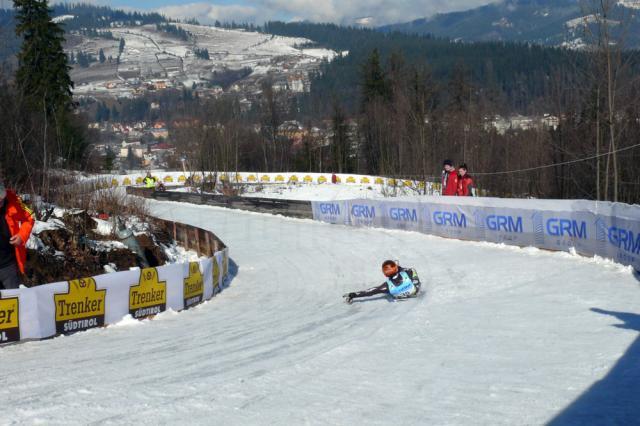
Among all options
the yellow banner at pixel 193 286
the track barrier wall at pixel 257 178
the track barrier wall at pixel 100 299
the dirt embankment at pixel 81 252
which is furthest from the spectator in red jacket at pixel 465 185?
the track barrier wall at pixel 257 178

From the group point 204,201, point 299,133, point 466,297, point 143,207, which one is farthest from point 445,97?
point 466,297

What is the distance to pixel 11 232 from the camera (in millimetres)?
9188

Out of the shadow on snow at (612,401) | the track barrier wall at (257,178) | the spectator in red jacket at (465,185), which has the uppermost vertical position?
the spectator in red jacket at (465,185)

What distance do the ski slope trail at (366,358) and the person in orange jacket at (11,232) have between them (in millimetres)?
1014

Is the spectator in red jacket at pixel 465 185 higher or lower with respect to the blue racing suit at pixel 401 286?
higher

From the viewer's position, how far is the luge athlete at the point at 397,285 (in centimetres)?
1245

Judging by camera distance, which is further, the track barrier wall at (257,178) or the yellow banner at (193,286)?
the track barrier wall at (257,178)

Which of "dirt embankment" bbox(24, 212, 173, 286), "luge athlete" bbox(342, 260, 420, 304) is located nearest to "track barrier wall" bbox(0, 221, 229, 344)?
"dirt embankment" bbox(24, 212, 173, 286)

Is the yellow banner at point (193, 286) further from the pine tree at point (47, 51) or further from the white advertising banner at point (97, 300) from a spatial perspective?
the pine tree at point (47, 51)

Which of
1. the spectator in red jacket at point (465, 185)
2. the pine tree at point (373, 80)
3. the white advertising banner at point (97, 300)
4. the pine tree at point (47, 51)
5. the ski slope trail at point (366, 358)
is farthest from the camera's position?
the pine tree at point (373, 80)

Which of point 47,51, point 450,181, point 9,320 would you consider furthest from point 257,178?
point 9,320

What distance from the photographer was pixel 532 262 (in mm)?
15461

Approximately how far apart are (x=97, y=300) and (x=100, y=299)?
0.06 meters

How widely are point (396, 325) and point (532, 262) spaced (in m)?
6.03
